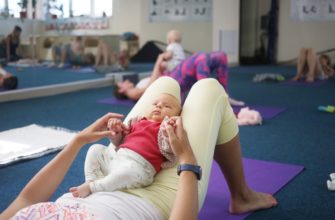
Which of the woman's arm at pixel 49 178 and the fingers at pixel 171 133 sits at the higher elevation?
the fingers at pixel 171 133

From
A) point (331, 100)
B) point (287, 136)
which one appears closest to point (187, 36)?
point (331, 100)

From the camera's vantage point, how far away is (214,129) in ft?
4.91

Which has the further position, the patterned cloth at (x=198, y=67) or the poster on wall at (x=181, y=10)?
the poster on wall at (x=181, y=10)

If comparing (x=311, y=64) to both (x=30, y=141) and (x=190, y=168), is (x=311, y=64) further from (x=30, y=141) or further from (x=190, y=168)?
(x=190, y=168)

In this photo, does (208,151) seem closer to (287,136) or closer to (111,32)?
(287,136)

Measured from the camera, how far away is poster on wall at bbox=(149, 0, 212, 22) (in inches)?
293

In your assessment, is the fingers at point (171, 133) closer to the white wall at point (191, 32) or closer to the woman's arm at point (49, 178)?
the woman's arm at point (49, 178)

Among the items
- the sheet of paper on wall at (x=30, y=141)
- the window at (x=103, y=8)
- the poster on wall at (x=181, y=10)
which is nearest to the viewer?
the sheet of paper on wall at (x=30, y=141)

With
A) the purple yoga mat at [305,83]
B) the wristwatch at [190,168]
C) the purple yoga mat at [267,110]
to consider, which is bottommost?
the purple yoga mat at [267,110]

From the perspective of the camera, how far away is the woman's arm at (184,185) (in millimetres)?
1082

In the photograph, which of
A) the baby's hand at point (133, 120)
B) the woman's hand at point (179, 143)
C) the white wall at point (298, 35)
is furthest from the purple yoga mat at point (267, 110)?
the white wall at point (298, 35)

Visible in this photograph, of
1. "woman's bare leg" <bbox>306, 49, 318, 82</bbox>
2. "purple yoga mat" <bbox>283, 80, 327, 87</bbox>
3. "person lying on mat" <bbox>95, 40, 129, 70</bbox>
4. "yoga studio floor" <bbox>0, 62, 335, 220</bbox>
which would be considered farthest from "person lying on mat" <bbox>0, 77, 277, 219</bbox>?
"woman's bare leg" <bbox>306, 49, 318, 82</bbox>

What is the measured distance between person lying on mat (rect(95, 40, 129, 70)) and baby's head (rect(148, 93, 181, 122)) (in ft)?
12.2

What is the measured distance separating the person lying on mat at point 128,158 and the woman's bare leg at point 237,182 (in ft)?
0.91
